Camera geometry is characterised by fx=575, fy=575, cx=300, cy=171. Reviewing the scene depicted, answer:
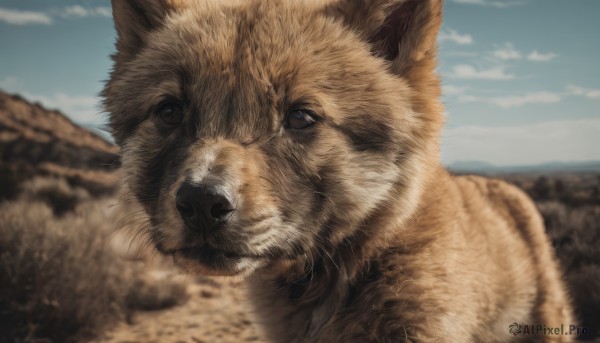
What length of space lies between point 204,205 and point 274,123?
1.98ft

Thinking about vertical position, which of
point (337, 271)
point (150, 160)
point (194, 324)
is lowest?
point (194, 324)

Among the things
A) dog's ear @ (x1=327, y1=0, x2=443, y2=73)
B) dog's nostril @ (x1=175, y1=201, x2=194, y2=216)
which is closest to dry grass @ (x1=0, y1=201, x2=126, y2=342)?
dog's nostril @ (x1=175, y1=201, x2=194, y2=216)

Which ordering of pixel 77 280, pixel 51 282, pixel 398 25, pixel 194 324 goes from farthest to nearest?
1. pixel 194 324
2. pixel 77 280
3. pixel 51 282
4. pixel 398 25

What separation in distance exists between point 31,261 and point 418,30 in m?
4.06

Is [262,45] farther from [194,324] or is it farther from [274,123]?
[194,324]

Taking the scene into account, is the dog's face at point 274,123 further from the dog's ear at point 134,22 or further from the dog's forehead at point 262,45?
the dog's ear at point 134,22

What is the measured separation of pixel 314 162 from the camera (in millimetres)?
2623

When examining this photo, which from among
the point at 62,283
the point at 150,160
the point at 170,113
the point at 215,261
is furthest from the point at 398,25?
the point at 62,283

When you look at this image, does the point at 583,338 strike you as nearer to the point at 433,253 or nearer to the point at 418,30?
the point at 433,253

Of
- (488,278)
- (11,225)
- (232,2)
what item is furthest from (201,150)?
(11,225)

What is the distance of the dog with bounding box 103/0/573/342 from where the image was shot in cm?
246

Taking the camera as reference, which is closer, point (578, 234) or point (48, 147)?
point (578, 234)

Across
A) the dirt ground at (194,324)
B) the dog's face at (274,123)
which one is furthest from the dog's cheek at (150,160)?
the dirt ground at (194,324)

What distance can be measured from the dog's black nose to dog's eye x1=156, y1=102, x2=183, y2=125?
67 cm
